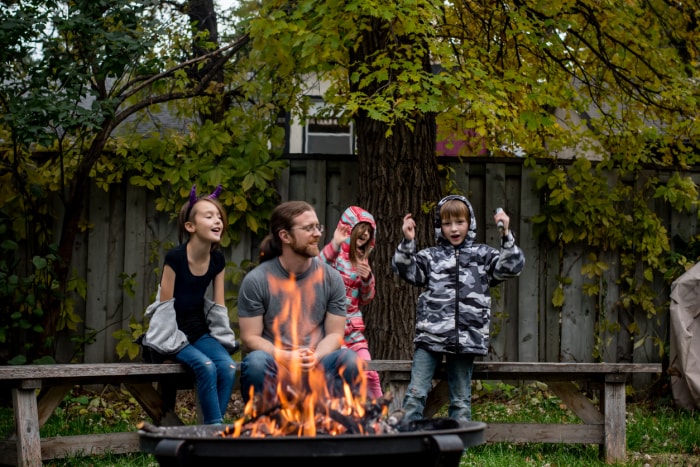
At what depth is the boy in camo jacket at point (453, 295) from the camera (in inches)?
210

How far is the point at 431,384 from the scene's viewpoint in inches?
212

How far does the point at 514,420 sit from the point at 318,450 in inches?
154

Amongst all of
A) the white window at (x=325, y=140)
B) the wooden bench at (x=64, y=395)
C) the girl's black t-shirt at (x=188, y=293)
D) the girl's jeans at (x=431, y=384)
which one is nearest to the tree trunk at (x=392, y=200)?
the girl's jeans at (x=431, y=384)

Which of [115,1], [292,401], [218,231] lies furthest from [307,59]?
[292,401]

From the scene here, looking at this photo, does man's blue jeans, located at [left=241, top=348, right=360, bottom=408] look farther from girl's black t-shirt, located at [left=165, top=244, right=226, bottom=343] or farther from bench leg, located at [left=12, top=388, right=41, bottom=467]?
bench leg, located at [left=12, top=388, right=41, bottom=467]

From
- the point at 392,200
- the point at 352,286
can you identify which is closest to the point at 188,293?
the point at 352,286

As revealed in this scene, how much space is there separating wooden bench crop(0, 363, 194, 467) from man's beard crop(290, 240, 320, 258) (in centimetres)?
101

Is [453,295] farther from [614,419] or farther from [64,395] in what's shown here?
[64,395]

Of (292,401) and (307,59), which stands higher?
(307,59)

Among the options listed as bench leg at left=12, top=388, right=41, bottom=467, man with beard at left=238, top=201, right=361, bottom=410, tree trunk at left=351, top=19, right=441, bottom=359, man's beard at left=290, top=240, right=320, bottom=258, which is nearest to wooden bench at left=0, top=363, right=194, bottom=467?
bench leg at left=12, top=388, right=41, bottom=467

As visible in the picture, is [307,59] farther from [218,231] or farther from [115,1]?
[218,231]

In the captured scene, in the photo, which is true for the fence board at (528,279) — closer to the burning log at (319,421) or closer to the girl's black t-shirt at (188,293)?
the girl's black t-shirt at (188,293)

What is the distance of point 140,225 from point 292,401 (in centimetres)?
421

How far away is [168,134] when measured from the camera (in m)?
7.46
